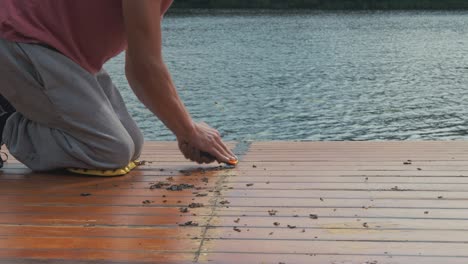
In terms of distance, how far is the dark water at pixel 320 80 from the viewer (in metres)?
14.1

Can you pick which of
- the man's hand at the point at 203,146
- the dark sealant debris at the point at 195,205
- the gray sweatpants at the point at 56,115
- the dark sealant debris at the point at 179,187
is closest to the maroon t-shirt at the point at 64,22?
the gray sweatpants at the point at 56,115

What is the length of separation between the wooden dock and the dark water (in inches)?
358

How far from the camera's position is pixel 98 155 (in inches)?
139

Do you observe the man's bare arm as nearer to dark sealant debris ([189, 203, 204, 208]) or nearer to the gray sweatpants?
the gray sweatpants

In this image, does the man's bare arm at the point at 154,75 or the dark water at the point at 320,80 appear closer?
A: the man's bare arm at the point at 154,75

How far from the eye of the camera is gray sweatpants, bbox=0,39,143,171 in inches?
135

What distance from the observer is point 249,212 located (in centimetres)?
279

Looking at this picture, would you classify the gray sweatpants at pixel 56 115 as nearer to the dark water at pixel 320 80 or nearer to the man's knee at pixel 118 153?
the man's knee at pixel 118 153

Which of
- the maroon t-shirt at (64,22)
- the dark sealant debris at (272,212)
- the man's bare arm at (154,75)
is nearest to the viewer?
the dark sealant debris at (272,212)

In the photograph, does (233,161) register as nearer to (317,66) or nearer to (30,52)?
(30,52)

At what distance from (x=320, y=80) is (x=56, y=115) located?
60.6 ft

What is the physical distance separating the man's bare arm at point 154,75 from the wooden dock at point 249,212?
8.1 inches

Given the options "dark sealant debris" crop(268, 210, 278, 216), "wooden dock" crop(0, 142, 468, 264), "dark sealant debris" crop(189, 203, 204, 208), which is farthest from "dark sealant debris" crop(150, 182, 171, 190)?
"dark sealant debris" crop(268, 210, 278, 216)

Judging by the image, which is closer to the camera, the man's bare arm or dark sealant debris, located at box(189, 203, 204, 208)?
dark sealant debris, located at box(189, 203, 204, 208)
